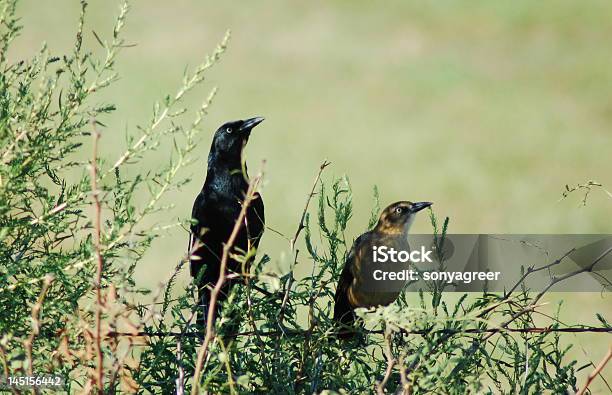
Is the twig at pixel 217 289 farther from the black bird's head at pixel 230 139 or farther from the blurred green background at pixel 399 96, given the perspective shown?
the blurred green background at pixel 399 96

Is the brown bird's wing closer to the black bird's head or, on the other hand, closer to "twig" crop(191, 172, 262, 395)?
"twig" crop(191, 172, 262, 395)

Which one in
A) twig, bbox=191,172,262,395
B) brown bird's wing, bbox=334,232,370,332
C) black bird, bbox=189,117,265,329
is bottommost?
twig, bbox=191,172,262,395

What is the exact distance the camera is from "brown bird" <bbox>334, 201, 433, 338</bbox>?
3.19 m

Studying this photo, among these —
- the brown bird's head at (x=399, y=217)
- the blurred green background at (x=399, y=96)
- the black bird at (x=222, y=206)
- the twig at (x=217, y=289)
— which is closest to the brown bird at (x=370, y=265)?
the brown bird's head at (x=399, y=217)

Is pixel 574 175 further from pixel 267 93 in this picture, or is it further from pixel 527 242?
pixel 527 242

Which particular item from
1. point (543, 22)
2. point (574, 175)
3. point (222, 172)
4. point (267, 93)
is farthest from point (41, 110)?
point (543, 22)

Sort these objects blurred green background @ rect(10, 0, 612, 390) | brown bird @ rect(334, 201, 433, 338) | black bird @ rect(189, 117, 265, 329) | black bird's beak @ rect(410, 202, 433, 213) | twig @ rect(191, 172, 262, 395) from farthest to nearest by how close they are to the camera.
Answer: blurred green background @ rect(10, 0, 612, 390)
black bird @ rect(189, 117, 265, 329)
black bird's beak @ rect(410, 202, 433, 213)
brown bird @ rect(334, 201, 433, 338)
twig @ rect(191, 172, 262, 395)

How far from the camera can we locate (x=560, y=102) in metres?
17.1

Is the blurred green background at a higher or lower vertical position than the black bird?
higher

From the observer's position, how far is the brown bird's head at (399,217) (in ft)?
11.8

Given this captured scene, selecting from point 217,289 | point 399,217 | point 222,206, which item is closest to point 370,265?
point 399,217

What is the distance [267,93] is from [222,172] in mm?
13139

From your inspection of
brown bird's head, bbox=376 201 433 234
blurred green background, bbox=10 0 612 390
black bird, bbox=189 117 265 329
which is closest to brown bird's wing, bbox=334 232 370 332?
brown bird's head, bbox=376 201 433 234

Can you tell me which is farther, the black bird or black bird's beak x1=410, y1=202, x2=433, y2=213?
the black bird
